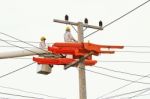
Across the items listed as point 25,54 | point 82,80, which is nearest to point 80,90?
point 82,80

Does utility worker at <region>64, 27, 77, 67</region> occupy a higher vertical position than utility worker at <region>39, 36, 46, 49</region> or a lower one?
higher

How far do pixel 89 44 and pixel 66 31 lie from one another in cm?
130


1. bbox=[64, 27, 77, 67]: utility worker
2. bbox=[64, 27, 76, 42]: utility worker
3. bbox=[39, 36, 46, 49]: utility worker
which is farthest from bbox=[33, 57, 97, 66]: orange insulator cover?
bbox=[64, 27, 76, 42]: utility worker

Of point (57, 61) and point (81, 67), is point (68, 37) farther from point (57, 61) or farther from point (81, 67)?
point (81, 67)

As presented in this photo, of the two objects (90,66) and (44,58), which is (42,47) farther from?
(90,66)

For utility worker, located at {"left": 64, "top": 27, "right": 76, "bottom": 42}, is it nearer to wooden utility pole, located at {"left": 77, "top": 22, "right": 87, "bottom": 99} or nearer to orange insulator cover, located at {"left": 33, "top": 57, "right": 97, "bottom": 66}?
wooden utility pole, located at {"left": 77, "top": 22, "right": 87, "bottom": 99}

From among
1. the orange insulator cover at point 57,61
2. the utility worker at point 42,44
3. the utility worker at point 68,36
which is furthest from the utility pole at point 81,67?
the utility worker at point 42,44

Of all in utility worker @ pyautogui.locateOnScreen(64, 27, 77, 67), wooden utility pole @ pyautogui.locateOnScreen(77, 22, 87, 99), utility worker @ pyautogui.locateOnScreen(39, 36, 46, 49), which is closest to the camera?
wooden utility pole @ pyautogui.locateOnScreen(77, 22, 87, 99)

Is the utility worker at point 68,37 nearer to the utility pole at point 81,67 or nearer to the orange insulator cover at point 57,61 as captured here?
the orange insulator cover at point 57,61

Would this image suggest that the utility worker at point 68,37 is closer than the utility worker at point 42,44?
Yes

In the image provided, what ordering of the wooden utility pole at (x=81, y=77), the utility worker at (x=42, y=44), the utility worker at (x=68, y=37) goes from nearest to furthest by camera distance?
1. the wooden utility pole at (x=81, y=77)
2. the utility worker at (x=68, y=37)
3. the utility worker at (x=42, y=44)

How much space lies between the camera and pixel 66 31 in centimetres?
2202

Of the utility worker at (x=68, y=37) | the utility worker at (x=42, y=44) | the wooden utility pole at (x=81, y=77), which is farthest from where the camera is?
the utility worker at (x=42, y=44)

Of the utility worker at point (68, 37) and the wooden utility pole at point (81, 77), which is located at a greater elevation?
the utility worker at point (68, 37)
